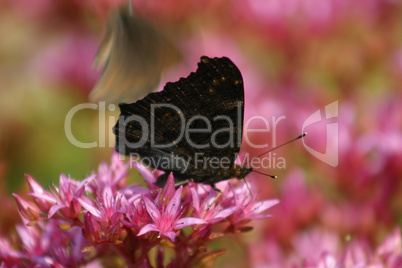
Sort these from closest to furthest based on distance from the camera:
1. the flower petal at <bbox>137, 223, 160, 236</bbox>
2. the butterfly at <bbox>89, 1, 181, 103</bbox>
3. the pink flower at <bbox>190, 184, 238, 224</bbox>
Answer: the flower petal at <bbox>137, 223, 160, 236</bbox>, the pink flower at <bbox>190, 184, 238, 224</bbox>, the butterfly at <bbox>89, 1, 181, 103</bbox>

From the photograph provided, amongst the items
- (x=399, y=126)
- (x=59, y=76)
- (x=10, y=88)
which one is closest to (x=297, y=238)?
(x=399, y=126)

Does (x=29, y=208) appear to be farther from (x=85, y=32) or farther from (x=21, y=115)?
(x=85, y=32)

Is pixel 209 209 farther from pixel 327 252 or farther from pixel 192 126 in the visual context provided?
pixel 327 252

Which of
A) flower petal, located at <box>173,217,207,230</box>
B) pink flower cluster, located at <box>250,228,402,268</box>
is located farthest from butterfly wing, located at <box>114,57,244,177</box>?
pink flower cluster, located at <box>250,228,402,268</box>

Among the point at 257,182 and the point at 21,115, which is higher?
the point at 21,115

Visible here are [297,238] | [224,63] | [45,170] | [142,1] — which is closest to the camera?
[224,63]

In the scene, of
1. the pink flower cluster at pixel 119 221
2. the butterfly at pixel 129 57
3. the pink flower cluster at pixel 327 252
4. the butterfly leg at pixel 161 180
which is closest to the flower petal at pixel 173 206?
the pink flower cluster at pixel 119 221

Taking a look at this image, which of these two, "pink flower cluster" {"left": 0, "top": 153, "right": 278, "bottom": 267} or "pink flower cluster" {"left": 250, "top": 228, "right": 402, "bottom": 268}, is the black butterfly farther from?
"pink flower cluster" {"left": 250, "top": 228, "right": 402, "bottom": 268}

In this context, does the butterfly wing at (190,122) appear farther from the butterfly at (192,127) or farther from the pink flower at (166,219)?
the pink flower at (166,219)
